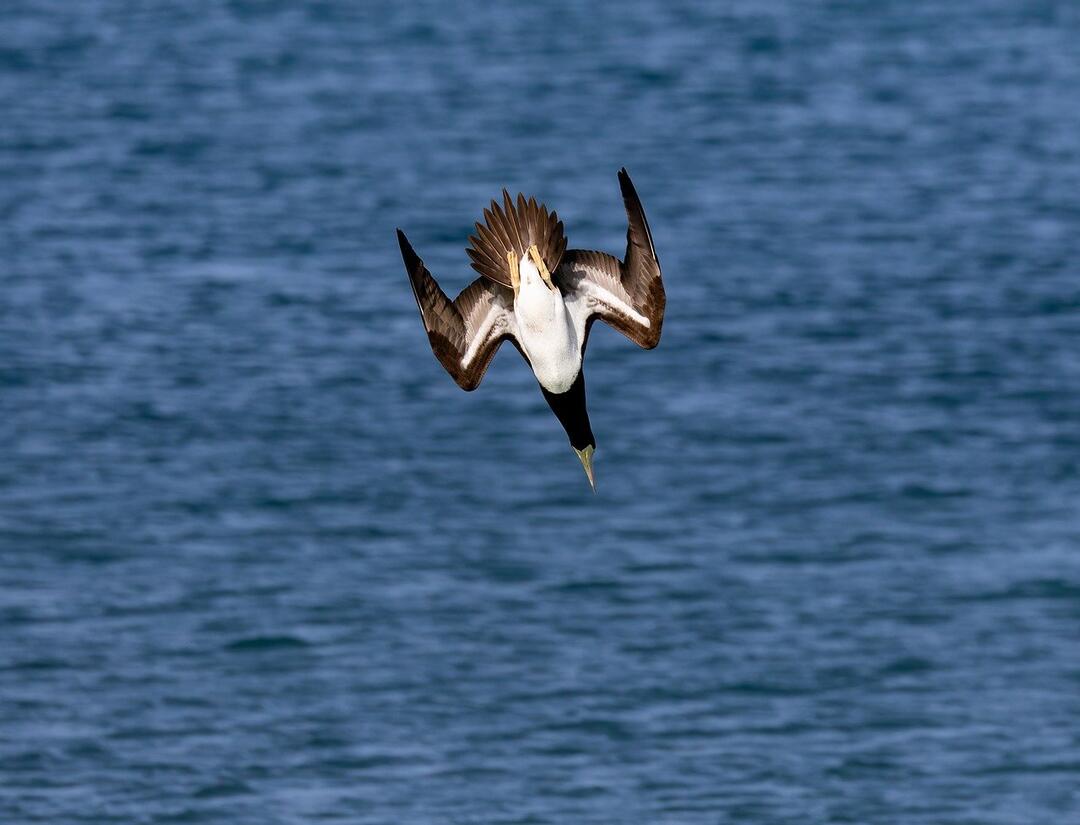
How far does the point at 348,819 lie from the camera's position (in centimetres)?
4222

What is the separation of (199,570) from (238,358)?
1172 cm

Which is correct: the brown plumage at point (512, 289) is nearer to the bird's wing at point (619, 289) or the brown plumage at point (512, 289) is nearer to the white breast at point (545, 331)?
the bird's wing at point (619, 289)

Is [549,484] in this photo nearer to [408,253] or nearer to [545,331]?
[545,331]

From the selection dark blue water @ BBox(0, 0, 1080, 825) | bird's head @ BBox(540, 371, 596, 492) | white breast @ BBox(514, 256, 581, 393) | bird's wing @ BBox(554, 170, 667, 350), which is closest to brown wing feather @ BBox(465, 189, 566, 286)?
white breast @ BBox(514, 256, 581, 393)

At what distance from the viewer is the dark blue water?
146 ft

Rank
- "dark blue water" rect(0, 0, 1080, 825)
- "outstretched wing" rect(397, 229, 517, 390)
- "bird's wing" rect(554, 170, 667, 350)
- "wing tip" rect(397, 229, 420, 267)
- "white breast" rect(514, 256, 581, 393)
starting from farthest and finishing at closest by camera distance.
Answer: "dark blue water" rect(0, 0, 1080, 825), "outstretched wing" rect(397, 229, 517, 390), "bird's wing" rect(554, 170, 667, 350), "white breast" rect(514, 256, 581, 393), "wing tip" rect(397, 229, 420, 267)

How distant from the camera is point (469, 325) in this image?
49.2 feet

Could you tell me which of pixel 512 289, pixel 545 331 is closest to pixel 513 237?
pixel 512 289

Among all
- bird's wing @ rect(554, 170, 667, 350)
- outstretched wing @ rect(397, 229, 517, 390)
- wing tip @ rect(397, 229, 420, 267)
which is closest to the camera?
wing tip @ rect(397, 229, 420, 267)

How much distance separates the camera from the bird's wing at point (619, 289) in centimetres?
1441

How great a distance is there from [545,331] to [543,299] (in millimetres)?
238

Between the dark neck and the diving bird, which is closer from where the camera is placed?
the diving bird

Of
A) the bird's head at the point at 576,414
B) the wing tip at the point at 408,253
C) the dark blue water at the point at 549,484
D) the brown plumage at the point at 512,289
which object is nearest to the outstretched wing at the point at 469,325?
the brown plumage at the point at 512,289

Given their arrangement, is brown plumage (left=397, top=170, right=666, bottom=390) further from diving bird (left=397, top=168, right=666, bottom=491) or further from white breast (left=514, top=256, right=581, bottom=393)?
white breast (left=514, top=256, right=581, bottom=393)
